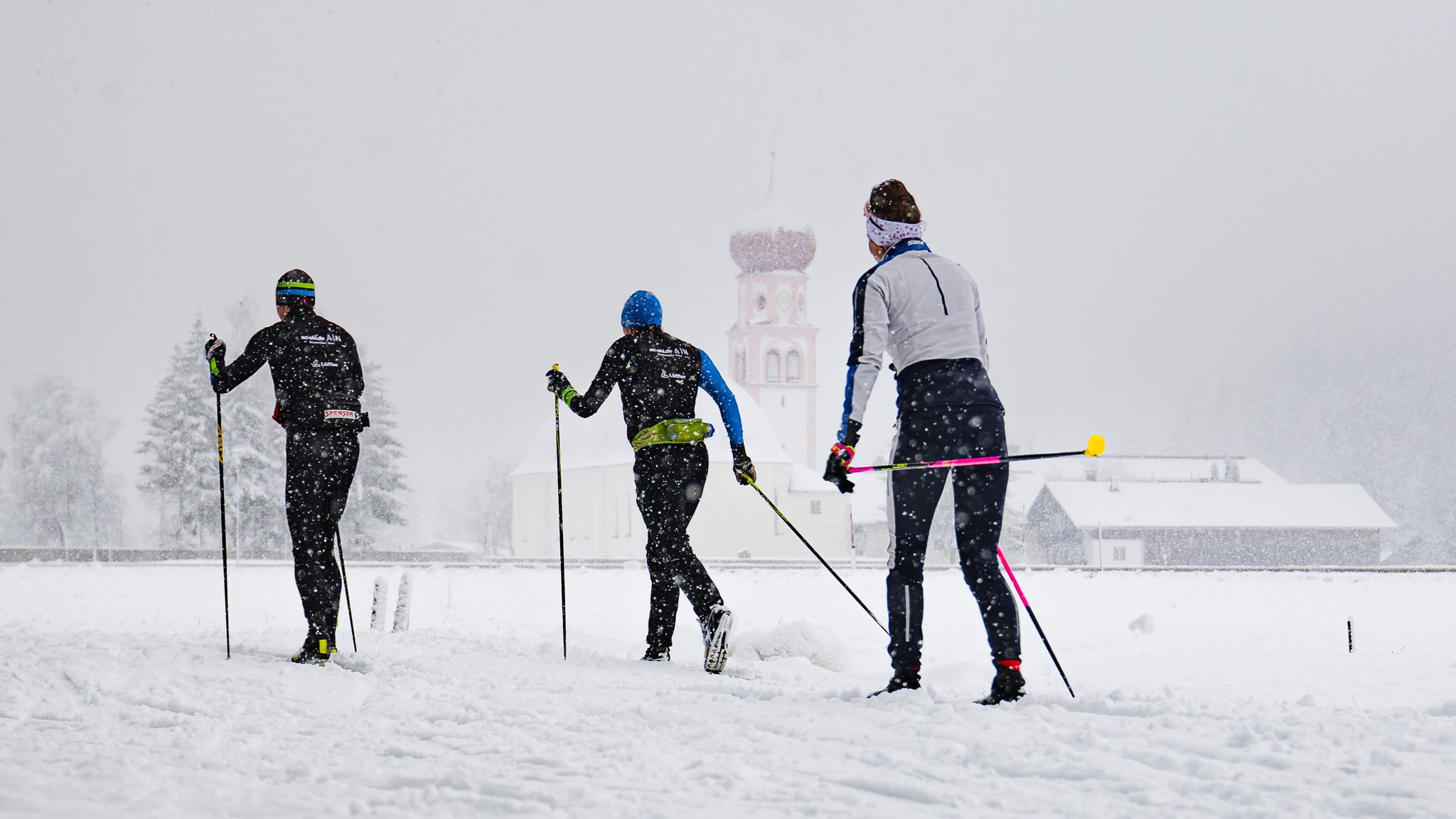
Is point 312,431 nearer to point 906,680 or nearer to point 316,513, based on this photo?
point 316,513

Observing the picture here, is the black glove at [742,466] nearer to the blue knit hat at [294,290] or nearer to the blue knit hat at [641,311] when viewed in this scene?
the blue knit hat at [641,311]

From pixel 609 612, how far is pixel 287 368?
33.4 feet

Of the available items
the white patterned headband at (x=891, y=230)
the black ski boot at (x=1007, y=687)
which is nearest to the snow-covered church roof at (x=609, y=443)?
the white patterned headband at (x=891, y=230)

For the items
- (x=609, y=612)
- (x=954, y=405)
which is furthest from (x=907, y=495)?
(x=609, y=612)

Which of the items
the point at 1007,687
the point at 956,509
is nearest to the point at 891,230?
the point at 956,509

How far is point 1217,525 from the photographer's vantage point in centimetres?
5769

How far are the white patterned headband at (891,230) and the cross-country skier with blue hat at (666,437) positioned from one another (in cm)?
151

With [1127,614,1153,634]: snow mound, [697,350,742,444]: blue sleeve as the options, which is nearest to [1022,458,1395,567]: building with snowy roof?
[1127,614,1153,634]: snow mound

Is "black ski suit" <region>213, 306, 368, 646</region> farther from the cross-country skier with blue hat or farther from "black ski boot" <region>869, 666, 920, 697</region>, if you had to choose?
"black ski boot" <region>869, 666, 920, 697</region>

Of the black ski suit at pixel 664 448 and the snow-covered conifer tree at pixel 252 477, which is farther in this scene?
the snow-covered conifer tree at pixel 252 477

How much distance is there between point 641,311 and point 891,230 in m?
2.01

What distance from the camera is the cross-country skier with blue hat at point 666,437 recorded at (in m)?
7.35

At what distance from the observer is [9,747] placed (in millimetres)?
4625

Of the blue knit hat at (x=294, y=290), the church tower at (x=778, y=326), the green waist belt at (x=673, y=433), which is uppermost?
the church tower at (x=778, y=326)
